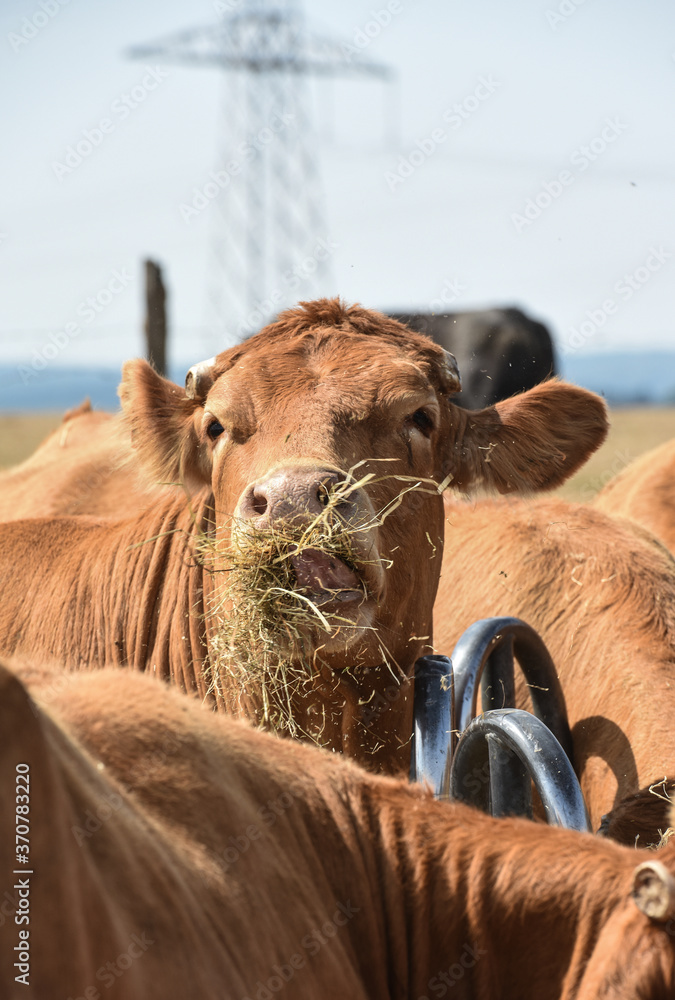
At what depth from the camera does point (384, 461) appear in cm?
326

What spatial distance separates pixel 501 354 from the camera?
466 inches

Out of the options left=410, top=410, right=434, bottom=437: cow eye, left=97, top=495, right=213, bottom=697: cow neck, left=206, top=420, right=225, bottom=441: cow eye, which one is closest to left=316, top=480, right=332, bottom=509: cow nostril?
left=410, top=410, right=434, bottom=437: cow eye

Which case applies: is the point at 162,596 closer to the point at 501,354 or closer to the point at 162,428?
the point at 162,428

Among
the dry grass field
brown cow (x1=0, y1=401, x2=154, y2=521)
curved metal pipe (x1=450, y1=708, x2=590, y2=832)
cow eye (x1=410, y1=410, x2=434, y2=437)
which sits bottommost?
the dry grass field

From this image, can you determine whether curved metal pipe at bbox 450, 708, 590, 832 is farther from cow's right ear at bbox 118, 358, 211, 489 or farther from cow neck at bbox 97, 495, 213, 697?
cow's right ear at bbox 118, 358, 211, 489

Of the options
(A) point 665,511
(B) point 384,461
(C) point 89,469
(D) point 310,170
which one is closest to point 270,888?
Answer: (B) point 384,461

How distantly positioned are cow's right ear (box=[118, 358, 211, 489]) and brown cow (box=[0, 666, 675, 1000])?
2121 mm

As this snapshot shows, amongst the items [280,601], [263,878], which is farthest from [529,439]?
[263,878]

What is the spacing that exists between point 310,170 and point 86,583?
992 inches

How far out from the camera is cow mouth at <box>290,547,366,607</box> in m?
2.81

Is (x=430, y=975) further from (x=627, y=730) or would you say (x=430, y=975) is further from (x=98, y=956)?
(x=627, y=730)

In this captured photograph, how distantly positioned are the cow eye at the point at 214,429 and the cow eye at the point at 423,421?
0.65 m

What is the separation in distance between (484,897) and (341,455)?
1646 millimetres

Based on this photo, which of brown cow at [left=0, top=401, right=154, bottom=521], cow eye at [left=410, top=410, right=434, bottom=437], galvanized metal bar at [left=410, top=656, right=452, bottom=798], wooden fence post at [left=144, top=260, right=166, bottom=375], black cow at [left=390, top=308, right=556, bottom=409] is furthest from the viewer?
black cow at [left=390, top=308, right=556, bottom=409]
